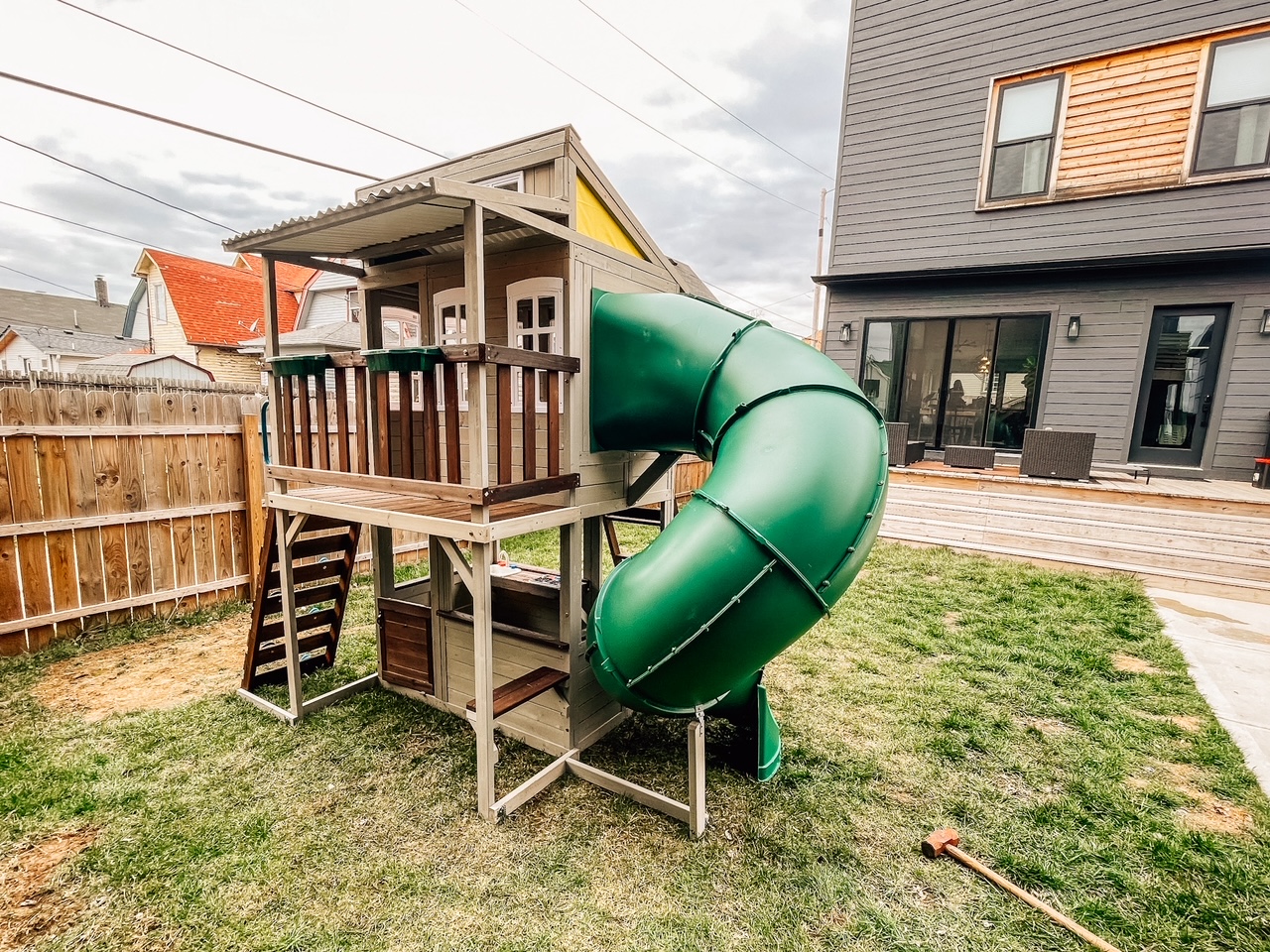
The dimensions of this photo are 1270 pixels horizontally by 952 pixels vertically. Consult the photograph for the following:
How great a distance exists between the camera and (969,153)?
8648 millimetres

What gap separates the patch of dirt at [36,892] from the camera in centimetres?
225

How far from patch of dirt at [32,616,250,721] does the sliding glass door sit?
9732 millimetres

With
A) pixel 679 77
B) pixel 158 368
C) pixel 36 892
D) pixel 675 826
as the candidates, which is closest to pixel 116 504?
pixel 36 892

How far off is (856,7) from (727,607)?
11334 millimetres

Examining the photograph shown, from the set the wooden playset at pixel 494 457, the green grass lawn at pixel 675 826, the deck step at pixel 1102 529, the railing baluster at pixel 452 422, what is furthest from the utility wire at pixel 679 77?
the deck step at pixel 1102 529

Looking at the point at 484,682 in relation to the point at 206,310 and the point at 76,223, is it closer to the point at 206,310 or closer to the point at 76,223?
the point at 76,223

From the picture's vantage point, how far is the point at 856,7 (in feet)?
29.9

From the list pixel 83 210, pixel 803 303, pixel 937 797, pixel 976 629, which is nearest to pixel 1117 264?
pixel 976 629

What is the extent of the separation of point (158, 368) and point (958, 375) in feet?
69.5

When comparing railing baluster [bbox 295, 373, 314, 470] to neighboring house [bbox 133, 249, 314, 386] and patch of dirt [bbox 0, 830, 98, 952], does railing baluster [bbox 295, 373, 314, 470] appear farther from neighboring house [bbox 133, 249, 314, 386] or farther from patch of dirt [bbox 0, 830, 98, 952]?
neighboring house [bbox 133, 249, 314, 386]

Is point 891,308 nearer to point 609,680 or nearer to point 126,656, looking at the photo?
point 609,680

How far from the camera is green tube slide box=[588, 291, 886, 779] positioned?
217 centimetres

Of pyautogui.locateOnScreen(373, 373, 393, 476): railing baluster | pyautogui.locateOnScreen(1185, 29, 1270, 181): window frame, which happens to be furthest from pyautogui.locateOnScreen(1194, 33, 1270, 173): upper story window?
pyautogui.locateOnScreen(373, 373, 393, 476): railing baluster

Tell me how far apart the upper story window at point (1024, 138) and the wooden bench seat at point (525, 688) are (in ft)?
32.0
